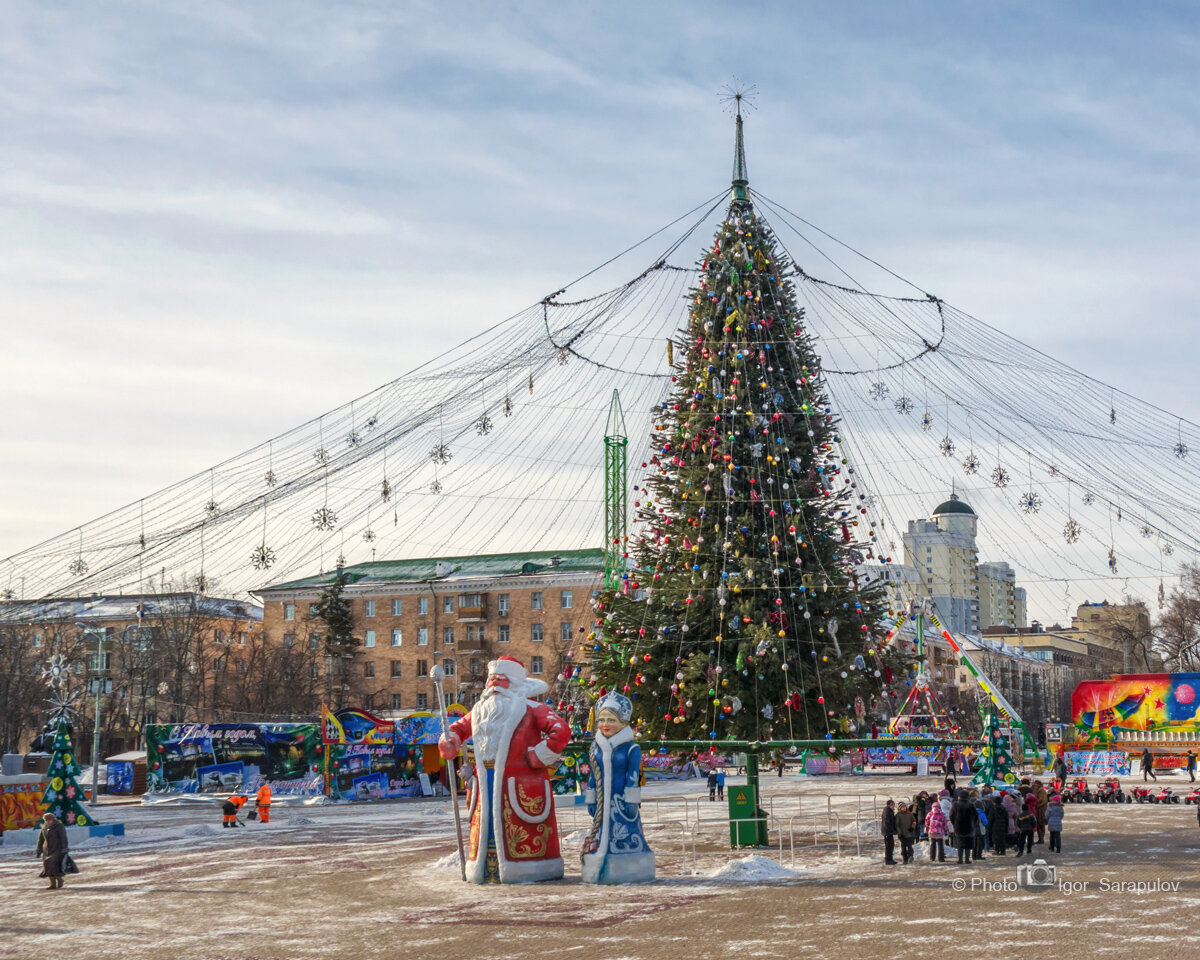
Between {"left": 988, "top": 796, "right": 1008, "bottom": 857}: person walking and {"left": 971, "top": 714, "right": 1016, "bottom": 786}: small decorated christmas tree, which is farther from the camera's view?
{"left": 971, "top": 714, "right": 1016, "bottom": 786}: small decorated christmas tree

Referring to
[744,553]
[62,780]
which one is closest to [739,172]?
[744,553]

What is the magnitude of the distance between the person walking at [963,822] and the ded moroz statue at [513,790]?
24.2 feet

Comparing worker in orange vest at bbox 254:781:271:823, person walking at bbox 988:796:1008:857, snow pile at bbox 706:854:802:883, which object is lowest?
A: worker in orange vest at bbox 254:781:271:823

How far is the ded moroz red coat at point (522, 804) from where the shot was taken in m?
21.3

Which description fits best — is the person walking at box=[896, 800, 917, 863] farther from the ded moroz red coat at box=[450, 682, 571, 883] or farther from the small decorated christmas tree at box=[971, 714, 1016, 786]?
the small decorated christmas tree at box=[971, 714, 1016, 786]

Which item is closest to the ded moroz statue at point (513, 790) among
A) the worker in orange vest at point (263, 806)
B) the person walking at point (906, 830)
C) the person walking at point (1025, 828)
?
the person walking at point (906, 830)

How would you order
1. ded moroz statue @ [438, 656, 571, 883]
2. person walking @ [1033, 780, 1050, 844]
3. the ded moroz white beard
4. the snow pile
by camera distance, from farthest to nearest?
person walking @ [1033, 780, 1050, 844]
the ded moroz white beard
the snow pile
ded moroz statue @ [438, 656, 571, 883]

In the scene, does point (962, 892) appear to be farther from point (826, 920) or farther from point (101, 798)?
point (101, 798)

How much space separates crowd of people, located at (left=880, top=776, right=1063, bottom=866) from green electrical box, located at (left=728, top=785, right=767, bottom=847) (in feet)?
9.43

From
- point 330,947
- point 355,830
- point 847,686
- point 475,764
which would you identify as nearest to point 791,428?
point 847,686

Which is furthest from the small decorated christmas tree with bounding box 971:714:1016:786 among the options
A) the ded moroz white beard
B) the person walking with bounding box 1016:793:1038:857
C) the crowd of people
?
the ded moroz white beard

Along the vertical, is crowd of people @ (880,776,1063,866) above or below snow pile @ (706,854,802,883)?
above

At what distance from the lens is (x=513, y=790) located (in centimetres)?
2142

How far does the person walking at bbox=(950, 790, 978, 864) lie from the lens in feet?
74.5
